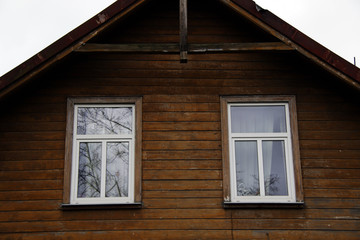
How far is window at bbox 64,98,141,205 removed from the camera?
696cm

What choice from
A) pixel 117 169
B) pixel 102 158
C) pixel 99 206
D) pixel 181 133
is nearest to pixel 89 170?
pixel 102 158

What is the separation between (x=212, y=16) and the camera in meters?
7.82

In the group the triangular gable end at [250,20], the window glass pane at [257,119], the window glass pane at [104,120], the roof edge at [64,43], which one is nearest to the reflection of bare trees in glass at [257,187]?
the window glass pane at [257,119]

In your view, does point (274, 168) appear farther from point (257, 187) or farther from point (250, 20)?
point (250, 20)

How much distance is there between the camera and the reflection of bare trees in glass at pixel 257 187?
698 centimetres

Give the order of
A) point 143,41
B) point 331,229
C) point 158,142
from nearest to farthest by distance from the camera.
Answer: point 331,229 → point 158,142 → point 143,41

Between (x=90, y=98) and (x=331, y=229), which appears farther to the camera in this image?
(x=90, y=98)

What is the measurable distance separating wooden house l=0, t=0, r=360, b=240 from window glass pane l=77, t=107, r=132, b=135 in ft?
0.06

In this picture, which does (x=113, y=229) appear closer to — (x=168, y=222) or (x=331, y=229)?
(x=168, y=222)

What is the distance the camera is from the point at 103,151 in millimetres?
7195

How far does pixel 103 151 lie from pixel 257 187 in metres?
2.59

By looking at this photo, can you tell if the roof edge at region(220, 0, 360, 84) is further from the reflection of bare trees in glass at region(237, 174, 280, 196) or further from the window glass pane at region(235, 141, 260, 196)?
the reflection of bare trees in glass at region(237, 174, 280, 196)

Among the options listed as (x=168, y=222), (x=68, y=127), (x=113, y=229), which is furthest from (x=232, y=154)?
(x=68, y=127)

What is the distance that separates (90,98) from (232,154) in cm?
256
